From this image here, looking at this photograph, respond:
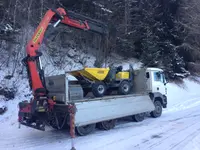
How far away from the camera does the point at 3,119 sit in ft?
40.7

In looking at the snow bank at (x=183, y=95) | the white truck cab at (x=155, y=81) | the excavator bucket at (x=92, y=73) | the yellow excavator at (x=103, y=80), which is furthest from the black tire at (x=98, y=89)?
the snow bank at (x=183, y=95)

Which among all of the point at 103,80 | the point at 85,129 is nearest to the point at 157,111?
the point at 103,80

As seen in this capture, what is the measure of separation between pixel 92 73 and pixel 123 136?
9.43 ft

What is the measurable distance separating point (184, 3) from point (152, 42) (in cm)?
584

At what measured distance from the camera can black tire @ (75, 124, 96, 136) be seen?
9.92 metres

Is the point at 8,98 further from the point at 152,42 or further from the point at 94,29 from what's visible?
the point at 152,42

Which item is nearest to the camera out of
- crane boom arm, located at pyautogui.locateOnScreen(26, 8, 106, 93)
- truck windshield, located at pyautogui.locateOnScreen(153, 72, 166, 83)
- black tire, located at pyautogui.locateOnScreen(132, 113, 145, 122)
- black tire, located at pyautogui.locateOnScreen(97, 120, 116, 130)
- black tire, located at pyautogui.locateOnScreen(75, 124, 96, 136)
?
crane boom arm, located at pyautogui.locateOnScreen(26, 8, 106, 93)

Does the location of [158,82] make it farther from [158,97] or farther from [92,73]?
[92,73]

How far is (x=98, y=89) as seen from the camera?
11.1m

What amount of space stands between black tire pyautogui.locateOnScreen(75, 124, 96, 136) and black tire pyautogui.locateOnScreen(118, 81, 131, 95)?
238 centimetres

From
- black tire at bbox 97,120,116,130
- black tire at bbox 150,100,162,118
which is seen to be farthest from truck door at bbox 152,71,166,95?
black tire at bbox 97,120,116,130

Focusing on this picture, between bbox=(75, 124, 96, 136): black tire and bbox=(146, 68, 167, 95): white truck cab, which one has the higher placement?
bbox=(146, 68, 167, 95): white truck cab

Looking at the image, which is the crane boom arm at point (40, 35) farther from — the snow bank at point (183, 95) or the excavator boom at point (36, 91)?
the snow bank at point (183, 95)

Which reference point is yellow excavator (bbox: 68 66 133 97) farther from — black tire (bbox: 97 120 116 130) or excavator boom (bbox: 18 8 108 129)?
excavator boom (bbox: 18 8 108 129)
